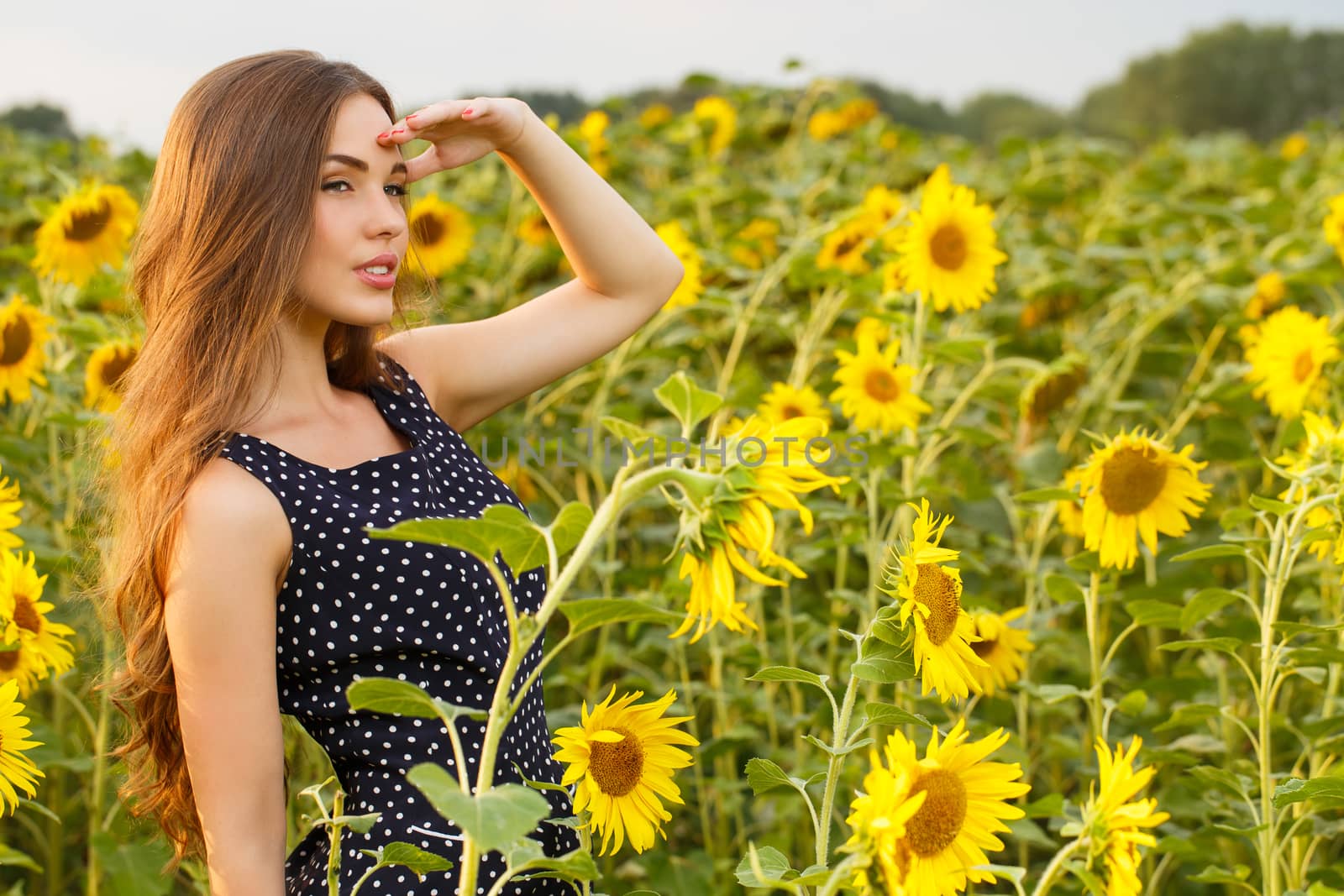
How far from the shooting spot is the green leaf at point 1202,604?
1.38 meters

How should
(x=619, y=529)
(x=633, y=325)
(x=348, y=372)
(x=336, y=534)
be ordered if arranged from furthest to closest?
1. (x=619, y=529)
2. (x=633, y=325)
3. (x=348, y=372)
4. (x=336, y=534)

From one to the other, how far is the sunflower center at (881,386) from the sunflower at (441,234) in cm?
120

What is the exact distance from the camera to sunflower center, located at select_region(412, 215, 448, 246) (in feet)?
9.33

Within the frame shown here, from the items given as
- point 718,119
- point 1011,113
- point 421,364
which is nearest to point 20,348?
point 421,364

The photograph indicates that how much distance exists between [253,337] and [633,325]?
48 cm

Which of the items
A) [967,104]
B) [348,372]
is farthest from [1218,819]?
[967,104]

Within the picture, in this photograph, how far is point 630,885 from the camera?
6.86 ft

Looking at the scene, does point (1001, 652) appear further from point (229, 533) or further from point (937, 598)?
point (229, 533)

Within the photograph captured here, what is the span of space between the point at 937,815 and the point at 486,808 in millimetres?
361

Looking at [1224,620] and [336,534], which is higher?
[336,534]

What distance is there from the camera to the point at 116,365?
6.48ft

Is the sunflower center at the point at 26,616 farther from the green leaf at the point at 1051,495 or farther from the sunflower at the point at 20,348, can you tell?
the green leaf at the point at 1051,495

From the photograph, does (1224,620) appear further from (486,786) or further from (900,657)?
(486,786)

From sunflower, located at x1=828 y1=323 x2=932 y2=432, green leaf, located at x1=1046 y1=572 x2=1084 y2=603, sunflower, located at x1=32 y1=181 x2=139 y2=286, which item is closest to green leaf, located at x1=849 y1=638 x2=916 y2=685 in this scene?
green leaf, located at x1=1046 y1=572 x2=1084 y2=603
